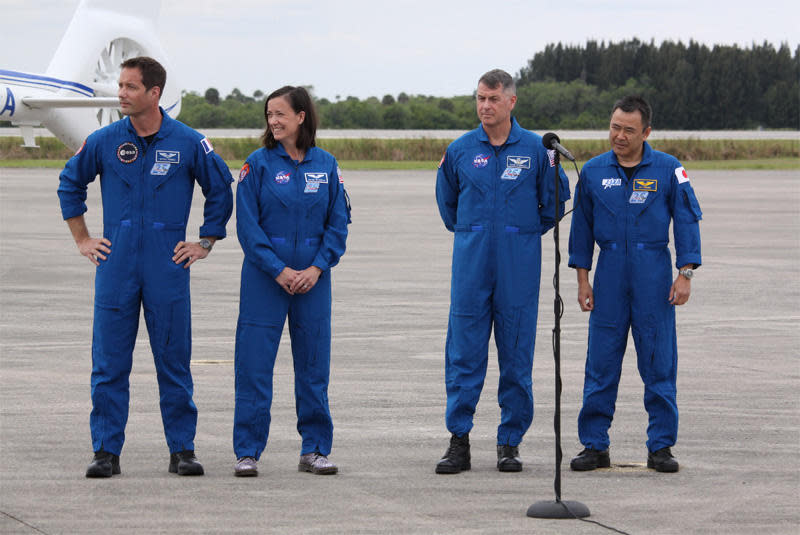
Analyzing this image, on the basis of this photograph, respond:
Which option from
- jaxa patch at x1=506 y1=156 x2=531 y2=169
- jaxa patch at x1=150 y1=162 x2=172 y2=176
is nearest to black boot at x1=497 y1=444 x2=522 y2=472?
jaxa patch at x1=506 y1=156 x2=531 y2=169

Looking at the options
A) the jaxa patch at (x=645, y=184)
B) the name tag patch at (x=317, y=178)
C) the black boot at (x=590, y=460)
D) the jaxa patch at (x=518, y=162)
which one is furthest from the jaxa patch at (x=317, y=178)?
the black boot at (x=590, y=460)

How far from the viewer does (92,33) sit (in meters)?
46.9

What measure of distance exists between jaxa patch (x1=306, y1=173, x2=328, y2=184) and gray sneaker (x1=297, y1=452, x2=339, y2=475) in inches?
59.0

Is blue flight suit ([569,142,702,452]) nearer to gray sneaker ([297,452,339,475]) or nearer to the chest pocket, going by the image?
gray sneaker ([297,452,339,475])

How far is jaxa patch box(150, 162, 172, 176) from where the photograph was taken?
7.27 meters

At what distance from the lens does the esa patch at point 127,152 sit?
23.8ft

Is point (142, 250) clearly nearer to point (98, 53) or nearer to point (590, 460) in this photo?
point (590, 460)

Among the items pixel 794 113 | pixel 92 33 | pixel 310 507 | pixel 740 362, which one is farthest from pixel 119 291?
pixel 794 113

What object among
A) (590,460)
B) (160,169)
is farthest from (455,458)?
(160,169)

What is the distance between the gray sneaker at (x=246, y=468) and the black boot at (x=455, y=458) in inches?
39.1

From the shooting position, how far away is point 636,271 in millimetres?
7578

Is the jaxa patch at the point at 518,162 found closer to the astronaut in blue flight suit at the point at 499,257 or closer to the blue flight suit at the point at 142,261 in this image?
the astronaut in blue flight suit at the point at 499,257

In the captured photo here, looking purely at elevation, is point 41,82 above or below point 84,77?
below

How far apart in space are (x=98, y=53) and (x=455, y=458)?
4192 cm
